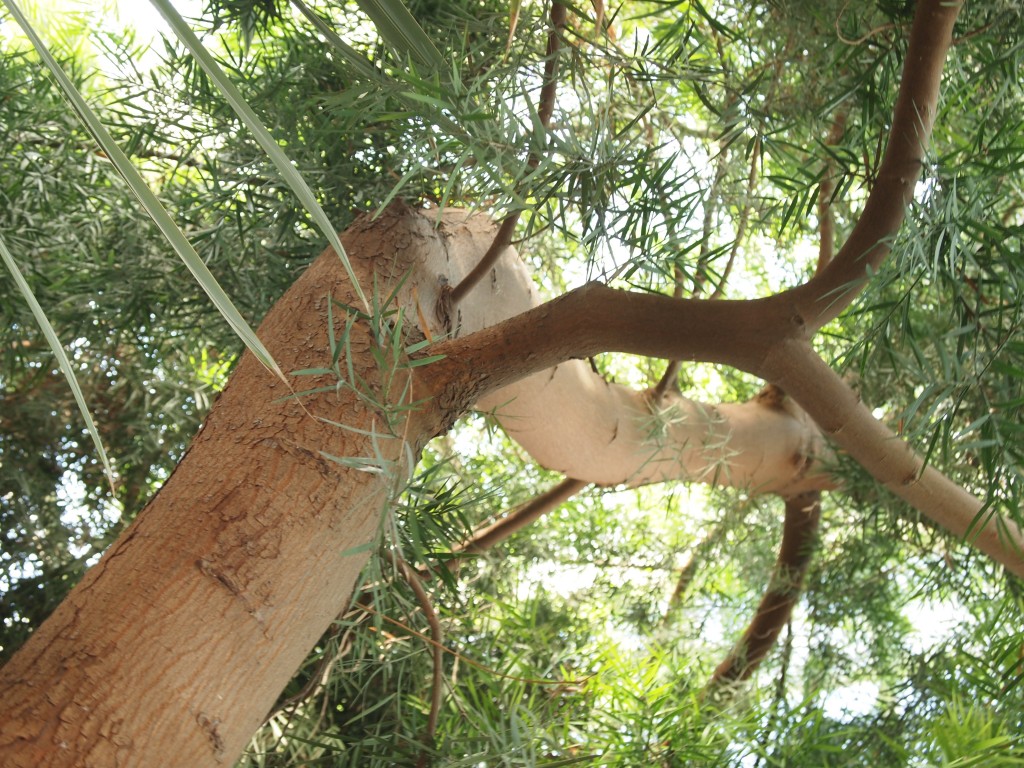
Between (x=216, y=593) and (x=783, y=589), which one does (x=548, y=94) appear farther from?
(x=783, y=589)

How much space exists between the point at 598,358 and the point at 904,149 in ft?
3.02

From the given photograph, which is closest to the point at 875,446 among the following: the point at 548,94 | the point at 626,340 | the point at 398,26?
the point at 626,340

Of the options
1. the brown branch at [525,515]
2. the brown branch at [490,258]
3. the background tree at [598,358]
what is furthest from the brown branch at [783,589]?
the brown branch at [490,258]

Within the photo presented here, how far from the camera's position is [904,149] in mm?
659

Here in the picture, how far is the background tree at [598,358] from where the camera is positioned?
27.1 inches

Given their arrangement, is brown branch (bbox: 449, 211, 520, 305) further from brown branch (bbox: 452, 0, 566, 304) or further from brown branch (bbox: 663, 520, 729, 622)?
brown branch (bbox: 663, 520, 729, 622)

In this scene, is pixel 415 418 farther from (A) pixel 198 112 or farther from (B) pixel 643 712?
(A) pixel 198 112

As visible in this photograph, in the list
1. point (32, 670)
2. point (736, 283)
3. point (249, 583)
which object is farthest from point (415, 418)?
point (736, 283)

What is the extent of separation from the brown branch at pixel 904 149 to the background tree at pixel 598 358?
2cm

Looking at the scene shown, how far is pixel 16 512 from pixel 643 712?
83 cm

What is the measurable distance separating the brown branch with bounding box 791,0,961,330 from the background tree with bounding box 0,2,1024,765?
0.6 inches

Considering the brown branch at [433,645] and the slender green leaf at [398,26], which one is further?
the brown branch at [433,645]

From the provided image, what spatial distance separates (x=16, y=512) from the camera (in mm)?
1197

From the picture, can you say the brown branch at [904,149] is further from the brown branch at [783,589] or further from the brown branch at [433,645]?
the brown branch at [783,589]
